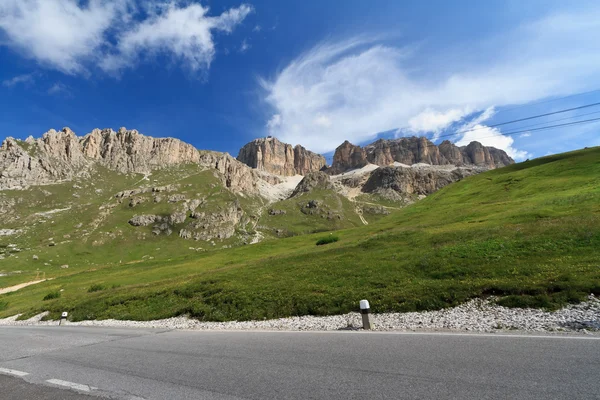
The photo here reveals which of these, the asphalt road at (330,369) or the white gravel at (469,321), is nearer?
the asphalt road at (330,369)

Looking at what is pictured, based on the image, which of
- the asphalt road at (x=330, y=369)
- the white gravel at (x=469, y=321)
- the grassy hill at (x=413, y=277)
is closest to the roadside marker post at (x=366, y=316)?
the white gravel at (x=469, y=321)

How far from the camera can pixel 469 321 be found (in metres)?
14.8

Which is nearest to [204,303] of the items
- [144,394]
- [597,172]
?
[144,394]

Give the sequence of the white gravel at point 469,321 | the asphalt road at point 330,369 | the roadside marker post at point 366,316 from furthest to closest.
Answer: the roadside marker post at point 366,316, the white gravel at point 469,321, the asphalt road at point 330,369

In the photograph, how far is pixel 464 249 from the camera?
2784cm

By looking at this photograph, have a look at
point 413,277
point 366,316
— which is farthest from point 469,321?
point 413,277

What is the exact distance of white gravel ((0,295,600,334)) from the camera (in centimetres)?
1300

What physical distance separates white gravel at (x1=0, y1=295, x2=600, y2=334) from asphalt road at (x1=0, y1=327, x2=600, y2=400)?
6.78 feet

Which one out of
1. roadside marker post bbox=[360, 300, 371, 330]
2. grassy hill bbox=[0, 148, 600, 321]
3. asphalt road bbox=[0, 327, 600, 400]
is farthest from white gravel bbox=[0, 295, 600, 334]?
asphalt road bbox=[0, 327, 600, 400]

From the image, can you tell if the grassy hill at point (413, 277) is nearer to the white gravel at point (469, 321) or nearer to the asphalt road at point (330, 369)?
the white gravel at point (469, 321)

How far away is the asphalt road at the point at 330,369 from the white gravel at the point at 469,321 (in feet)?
6.78

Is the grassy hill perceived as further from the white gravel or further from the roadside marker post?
the roadside marker post

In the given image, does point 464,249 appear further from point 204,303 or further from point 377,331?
point 204,303

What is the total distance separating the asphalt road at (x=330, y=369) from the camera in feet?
24.5
